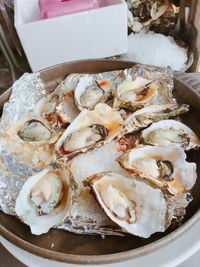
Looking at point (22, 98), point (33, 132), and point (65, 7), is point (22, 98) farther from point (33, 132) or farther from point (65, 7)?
point (65, 7)

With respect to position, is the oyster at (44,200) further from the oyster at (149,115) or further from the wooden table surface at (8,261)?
the wooden table surface at (8,261)

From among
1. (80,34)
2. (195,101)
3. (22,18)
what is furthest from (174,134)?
(22,18)

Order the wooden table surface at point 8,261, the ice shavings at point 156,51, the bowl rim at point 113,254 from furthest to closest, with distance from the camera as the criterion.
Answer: the ice shavings at point 156,51 → the wooden table surface at point 8,261 → the bowl rim at point 113,254

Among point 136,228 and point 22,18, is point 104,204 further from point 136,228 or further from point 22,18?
point 22,18

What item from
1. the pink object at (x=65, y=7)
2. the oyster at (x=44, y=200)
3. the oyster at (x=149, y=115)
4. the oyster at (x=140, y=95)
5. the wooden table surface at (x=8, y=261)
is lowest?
the wooden table surface at (x=8, y=261)

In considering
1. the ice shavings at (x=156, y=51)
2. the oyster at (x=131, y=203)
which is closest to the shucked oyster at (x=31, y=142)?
the oyster at (x=131, y=203)

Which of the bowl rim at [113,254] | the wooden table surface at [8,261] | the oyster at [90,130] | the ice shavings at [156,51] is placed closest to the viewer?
the bowl rim at [113,254]
